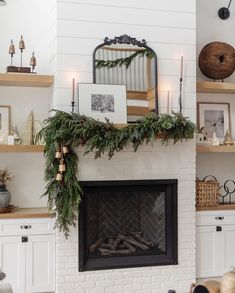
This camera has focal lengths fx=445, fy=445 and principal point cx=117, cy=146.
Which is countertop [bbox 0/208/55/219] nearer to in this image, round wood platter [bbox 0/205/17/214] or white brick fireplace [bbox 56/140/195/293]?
round wood platter [bbox 0/205/17/214]

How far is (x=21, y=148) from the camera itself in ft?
14.0

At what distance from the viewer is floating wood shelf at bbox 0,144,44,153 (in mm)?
4207

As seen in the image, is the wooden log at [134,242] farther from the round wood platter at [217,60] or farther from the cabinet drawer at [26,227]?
the round wood platter at [217,60]

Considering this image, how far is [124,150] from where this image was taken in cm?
437

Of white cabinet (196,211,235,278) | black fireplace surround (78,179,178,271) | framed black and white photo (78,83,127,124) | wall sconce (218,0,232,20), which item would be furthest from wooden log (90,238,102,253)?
wall sconce (218,0,232,20)

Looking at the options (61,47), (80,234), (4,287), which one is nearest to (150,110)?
(61,47)

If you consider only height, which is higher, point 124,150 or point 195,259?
point 124,150

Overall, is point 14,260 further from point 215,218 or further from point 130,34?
point 130,34

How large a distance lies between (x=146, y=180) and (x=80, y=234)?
83 cm

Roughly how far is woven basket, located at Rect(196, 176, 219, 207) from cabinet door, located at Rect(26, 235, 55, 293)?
Answer: 1.59 m

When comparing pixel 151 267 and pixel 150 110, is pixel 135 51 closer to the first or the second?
pixel 150 110

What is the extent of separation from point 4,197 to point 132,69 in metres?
1.80

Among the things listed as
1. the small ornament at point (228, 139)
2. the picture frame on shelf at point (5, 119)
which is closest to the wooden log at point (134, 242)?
the small ornament at point (228, 139)

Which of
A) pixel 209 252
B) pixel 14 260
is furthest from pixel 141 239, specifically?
pixel 14 260
